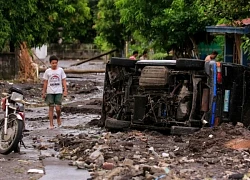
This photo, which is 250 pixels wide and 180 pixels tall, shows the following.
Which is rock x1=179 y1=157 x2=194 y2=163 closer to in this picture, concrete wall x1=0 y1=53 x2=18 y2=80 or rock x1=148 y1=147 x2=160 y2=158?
→ rock x1=148 y1=147 x2=160 y2=158

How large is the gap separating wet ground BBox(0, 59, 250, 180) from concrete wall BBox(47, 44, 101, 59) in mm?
61234

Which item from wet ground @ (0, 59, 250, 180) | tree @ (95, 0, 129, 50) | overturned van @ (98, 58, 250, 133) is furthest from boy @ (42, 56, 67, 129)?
tree @ (95, 0, 129, 50)

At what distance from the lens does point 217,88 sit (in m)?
12.3

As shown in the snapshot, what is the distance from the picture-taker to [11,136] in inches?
432

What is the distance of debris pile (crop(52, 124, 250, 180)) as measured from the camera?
8.53 m

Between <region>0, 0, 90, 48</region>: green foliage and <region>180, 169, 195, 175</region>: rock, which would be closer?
<region>180, 169, 195, 175</region>: rock

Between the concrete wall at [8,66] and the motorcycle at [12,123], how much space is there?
20.9 metres

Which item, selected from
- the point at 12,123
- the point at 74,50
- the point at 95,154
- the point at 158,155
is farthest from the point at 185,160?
the point at 74,50

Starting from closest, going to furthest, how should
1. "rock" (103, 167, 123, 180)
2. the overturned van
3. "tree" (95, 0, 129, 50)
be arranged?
"rock" (103, 167, 123, 180), the overturned van, "tree" (95, 0, 129, 50)

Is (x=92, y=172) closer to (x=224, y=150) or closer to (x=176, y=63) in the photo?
(x=224, y=150)

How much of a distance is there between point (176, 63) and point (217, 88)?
922mm

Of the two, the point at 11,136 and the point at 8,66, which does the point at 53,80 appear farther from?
the point at 8,66

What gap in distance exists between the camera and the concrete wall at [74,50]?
245 feet

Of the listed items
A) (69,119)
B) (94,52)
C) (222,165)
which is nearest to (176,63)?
(222,165)
